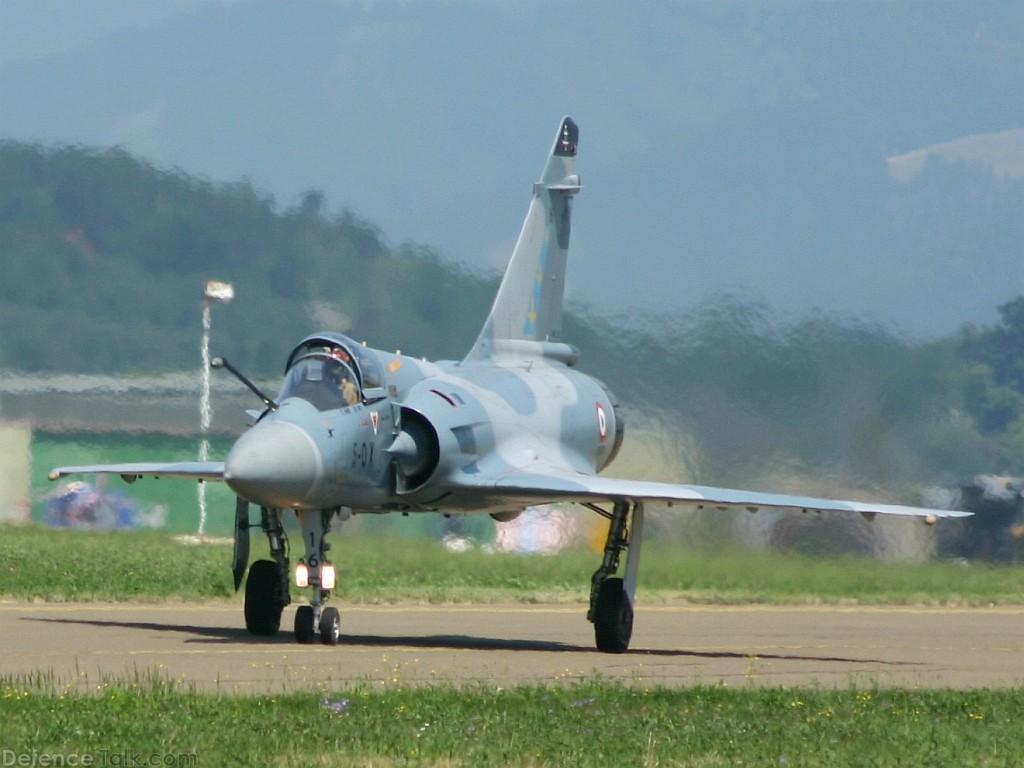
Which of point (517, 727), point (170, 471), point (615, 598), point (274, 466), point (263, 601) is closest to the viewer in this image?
point (517, 727)

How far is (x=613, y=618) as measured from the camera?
1583cm

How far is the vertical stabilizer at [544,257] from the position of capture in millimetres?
21078

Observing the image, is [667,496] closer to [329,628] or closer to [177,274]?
[329,628]

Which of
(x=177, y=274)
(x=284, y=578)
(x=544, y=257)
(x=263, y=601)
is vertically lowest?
(x=263, y=601)

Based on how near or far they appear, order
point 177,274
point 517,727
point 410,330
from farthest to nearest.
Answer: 1. point 177,274
2. point 410,330
3. point 517,727

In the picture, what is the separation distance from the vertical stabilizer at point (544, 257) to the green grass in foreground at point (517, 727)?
9.91 m

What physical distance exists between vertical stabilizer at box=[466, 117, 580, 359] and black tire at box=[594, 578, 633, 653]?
5.37m

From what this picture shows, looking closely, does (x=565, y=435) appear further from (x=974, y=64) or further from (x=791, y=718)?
(x=974, y=64)

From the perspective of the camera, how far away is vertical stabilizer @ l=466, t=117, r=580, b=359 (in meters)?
21.1

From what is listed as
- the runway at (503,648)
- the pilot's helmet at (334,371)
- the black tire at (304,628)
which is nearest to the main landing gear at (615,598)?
the runway at (503,648)

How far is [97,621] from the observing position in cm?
1716

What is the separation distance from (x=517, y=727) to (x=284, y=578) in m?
6.84

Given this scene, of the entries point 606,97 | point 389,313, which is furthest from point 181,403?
point 606,97

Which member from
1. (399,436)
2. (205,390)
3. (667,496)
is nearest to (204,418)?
(205,390)
